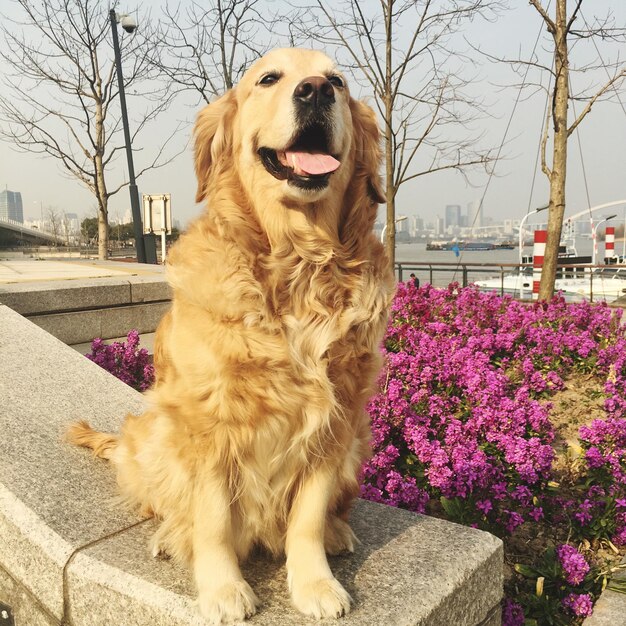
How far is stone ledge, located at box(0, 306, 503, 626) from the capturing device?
1.77 metres

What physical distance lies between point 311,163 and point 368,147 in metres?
0.36

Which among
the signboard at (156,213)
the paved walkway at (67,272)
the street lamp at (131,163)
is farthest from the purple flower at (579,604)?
the signboard at (156,213)

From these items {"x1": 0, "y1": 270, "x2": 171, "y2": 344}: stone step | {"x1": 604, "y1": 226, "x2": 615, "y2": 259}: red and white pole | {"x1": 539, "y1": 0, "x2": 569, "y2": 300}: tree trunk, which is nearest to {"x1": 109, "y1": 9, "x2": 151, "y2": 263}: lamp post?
{"x1": 0, "y1": 270, "x2": 171, "y2": 344}: stone step

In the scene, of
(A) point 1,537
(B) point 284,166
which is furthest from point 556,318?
(A) point 1,537

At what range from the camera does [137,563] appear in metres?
1.91

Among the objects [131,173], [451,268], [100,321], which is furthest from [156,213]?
[100,321]

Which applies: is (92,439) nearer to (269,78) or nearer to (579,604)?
(269,78)

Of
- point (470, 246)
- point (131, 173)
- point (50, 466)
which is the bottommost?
point (50, 466)

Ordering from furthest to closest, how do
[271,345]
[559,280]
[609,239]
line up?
1. [609,239]
2. [559,280]
3. [271,345]

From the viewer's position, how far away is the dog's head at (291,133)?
1.96m

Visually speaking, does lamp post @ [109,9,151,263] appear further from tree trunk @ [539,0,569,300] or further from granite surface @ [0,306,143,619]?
granite surface @ [0,306,143,619]

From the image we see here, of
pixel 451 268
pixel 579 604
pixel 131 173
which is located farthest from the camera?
pixel 131 173

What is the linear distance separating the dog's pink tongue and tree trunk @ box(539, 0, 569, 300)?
5.98 metres

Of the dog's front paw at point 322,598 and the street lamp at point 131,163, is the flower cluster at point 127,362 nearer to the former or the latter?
the dog's front paw at point 322,598
